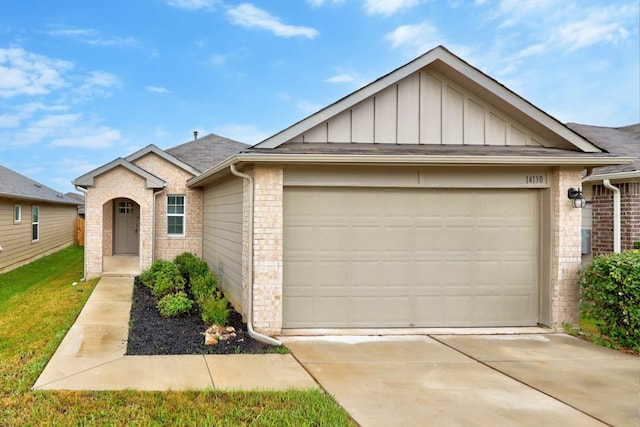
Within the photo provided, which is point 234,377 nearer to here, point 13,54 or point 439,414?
point 439,414

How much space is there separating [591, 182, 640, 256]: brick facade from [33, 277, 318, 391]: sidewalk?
7.67 m

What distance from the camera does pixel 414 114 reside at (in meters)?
8.03

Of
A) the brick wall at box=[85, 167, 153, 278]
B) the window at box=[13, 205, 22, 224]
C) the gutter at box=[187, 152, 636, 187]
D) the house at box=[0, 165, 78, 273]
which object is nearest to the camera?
the gutter at box=[187, 152, 636, 187]

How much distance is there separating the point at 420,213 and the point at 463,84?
2.44 metres

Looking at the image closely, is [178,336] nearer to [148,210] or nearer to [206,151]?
[148,210]

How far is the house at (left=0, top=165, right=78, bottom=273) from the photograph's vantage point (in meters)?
15.9

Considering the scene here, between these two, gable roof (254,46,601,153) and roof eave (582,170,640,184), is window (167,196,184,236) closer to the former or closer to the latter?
gable roof (254,46,601,153)

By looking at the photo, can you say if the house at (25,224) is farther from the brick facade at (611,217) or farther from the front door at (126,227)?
the brick facade at (611,217)

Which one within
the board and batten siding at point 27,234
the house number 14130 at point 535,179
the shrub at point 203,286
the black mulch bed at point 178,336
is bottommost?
the black mulch bed at point 178,336

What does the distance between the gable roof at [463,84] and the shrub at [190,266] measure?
6472mm

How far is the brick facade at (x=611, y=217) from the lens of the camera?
30.5ft

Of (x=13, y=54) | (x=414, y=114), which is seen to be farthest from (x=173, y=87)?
(x=414, y=114)

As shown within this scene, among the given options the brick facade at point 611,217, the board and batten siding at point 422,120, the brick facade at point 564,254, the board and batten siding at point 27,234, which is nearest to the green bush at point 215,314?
the board and batten siding at point 422,120

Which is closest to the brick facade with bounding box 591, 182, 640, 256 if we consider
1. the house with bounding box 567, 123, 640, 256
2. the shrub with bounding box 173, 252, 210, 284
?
the house with bounding box 567, 123, 640, 256
